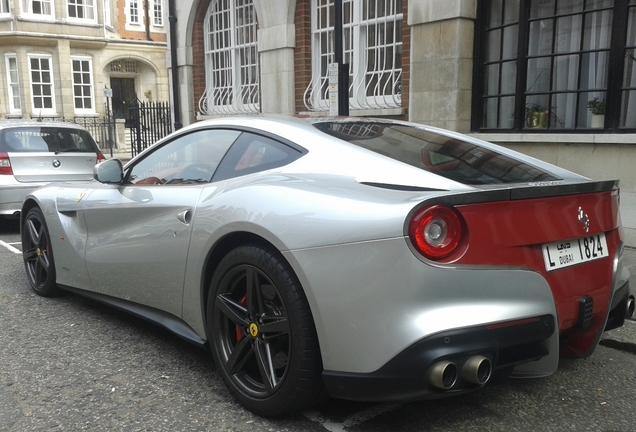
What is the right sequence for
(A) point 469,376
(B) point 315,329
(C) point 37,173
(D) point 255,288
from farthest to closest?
(C) point 37,173 → (D) point 255,288 → (B) point 315,329 → (A) point 469,376

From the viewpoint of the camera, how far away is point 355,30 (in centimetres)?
1024

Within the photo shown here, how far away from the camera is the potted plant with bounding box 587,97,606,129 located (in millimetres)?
7239

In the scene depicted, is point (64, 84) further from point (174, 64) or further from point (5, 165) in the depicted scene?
point (5, 165)

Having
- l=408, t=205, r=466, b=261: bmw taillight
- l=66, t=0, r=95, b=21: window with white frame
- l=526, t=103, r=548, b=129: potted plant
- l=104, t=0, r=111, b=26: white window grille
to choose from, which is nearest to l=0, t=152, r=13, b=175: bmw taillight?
l=526, t=103, r=548, b=129: potted plant

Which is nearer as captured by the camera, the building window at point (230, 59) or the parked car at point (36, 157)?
the parked car at point (36, 157)

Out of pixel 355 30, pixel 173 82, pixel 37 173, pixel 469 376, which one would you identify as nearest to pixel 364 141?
pixel 469 376

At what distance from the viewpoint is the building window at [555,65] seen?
7043 mm

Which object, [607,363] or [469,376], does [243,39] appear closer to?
[607,363]

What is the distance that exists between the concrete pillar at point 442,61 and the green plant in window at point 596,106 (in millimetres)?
1646

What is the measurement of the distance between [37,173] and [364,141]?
20.8ft

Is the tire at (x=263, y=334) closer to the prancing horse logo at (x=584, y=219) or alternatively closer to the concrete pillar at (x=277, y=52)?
the prancing horse logo at (x=584, y=219)

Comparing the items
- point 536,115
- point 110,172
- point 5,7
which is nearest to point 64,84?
point 5,7

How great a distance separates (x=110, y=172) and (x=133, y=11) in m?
32.2

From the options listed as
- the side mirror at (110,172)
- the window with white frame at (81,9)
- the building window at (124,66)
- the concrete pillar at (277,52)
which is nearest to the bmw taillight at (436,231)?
the side mirror at (110,172)
